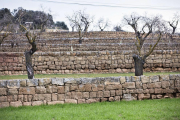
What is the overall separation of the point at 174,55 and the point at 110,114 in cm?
1284


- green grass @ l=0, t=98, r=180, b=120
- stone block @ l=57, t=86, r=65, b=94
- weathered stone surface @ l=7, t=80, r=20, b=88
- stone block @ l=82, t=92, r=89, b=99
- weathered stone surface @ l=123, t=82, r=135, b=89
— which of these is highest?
weathered stone surface @ l=7, t=80, r=20, b=88

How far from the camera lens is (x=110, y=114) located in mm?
6941

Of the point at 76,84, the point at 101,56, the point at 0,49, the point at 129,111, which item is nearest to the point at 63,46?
the point at 0,49

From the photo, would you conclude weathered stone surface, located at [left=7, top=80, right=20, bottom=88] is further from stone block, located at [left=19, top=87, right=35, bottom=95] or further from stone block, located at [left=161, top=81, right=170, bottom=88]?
stone block, located at [left=161, top=81, right=170, bottom=88]

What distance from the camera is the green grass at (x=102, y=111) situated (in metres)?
6.73

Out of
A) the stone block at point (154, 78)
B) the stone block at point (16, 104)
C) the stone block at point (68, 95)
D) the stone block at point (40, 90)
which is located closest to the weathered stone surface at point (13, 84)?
the stone block at point (16, 104)

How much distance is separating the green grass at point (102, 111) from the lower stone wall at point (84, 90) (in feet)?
1.07

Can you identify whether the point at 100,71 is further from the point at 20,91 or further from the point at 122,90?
the point at 20,91

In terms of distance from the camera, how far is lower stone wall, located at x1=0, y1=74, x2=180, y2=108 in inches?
318

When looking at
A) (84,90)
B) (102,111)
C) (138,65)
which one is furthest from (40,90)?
(138,65)

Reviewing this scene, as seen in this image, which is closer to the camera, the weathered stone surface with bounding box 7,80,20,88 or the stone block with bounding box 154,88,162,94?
the weathered stone surface with bounding box 7,80,20,88

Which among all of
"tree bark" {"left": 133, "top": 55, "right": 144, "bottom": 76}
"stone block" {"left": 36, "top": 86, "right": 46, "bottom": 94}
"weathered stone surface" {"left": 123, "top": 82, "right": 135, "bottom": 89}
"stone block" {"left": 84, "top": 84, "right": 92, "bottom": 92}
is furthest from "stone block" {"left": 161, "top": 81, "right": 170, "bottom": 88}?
"stone block" {"left": 36, "top": 86, "right": 46, "bottom": 94}

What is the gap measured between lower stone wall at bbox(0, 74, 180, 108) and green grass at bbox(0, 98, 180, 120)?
1.07ft

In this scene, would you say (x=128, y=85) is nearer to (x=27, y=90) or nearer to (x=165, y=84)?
(x=165, y=84)
